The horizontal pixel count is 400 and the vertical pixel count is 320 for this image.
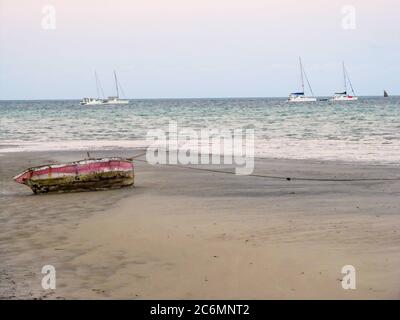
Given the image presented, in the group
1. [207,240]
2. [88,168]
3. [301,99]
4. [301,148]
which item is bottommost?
[301,148]

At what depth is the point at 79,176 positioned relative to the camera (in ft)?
42.8

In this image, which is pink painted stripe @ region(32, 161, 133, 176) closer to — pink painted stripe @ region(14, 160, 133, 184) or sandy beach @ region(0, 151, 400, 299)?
pink painted stripe @ region(14, 160, 133, 184)

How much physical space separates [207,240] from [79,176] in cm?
560

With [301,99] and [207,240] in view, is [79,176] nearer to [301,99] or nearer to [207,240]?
[207,240]

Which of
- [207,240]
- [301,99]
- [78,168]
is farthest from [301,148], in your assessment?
[301,99]

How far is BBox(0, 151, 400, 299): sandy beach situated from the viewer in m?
6.39

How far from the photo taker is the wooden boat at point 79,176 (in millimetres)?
12844

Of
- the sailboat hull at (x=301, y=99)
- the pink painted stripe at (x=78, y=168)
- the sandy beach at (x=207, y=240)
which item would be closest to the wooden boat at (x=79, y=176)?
the pink painted stripe at (x=78, y=168)

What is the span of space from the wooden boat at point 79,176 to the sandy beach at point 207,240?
41 centimetres

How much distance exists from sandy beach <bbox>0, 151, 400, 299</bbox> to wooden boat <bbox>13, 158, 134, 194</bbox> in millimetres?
410

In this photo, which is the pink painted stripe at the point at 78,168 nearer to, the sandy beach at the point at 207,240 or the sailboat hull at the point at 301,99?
the sandy beach at the point at 207,240

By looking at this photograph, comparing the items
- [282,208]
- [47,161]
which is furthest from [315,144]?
[282,208]

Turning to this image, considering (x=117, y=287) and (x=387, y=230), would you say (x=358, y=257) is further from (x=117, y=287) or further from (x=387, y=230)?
(x=117, y=287)

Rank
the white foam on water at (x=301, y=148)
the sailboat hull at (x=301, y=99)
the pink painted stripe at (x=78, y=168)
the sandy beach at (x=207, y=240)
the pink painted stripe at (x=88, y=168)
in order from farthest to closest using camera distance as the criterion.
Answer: the sailboat hull at (x=301, y=99), the white foam on water at (x=301, y=148), the pink painted stripe at (x=88, y=168), the pink painted stripe at (x=78, y=168), the sandy beach at (x=207, y=240)
